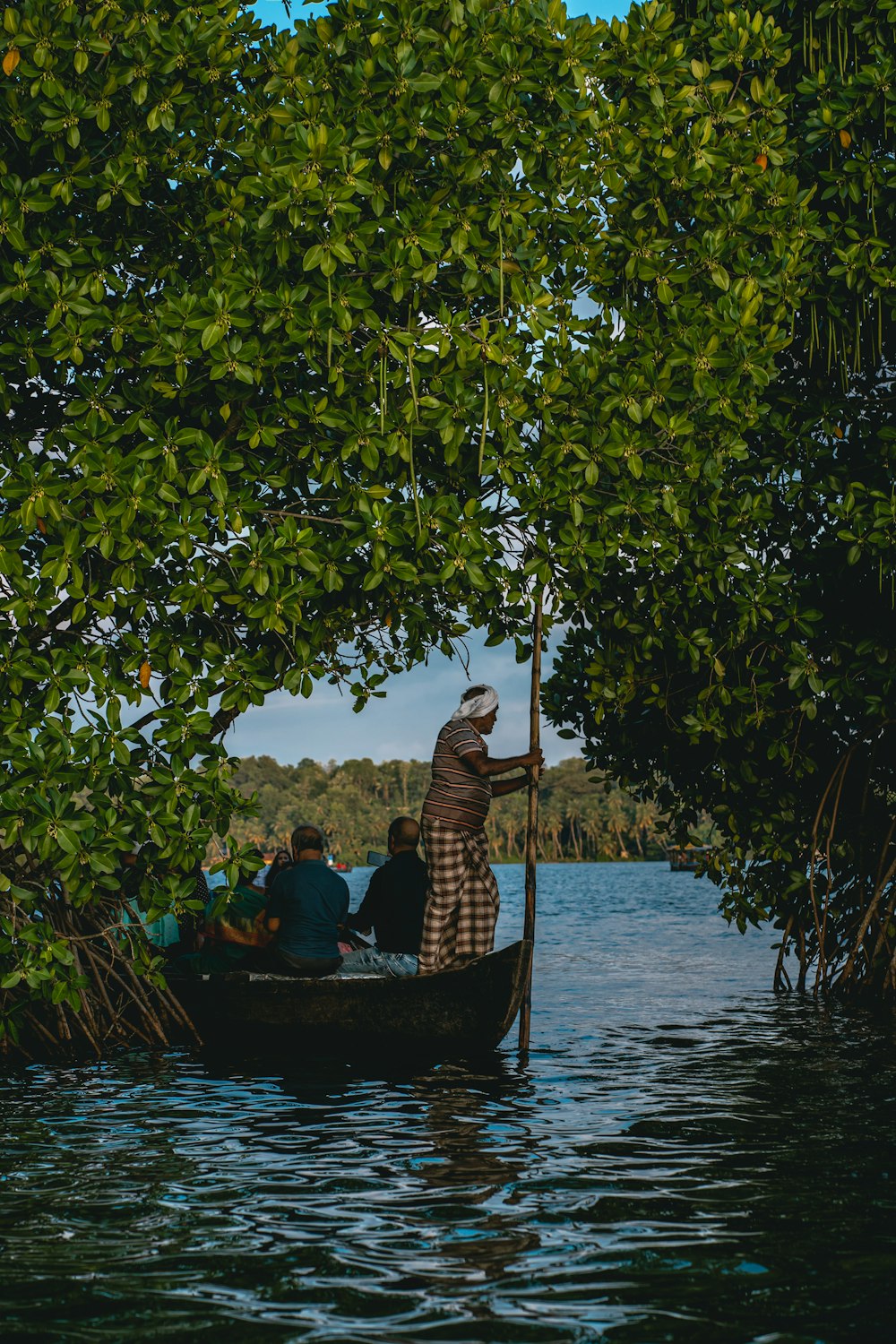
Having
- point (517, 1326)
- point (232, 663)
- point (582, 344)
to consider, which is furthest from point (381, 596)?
point (517, 1326)

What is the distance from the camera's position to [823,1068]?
1094 centimetres

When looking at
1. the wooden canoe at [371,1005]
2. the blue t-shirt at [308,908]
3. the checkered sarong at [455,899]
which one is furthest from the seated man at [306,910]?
the checkered sarong at [455,899]

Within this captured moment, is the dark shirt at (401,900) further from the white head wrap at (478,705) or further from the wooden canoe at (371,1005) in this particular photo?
the white head wrap at (478,705)

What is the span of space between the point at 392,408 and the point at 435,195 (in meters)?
1.47

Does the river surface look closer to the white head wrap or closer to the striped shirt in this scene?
the striped shirt

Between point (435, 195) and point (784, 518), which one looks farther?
point (784, 518)

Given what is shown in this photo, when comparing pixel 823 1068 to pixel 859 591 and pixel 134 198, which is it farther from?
pixel 134 198

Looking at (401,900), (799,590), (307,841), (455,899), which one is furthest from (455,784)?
(799,590)

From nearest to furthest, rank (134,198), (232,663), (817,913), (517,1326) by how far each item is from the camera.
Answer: (517,1326)
(134,198)
(232,663)
(817,913)

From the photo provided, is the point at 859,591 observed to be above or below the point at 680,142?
below

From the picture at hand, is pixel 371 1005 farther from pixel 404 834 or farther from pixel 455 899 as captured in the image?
pixel 404 834

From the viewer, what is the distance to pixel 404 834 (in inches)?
488

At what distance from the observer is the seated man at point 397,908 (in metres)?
12.4

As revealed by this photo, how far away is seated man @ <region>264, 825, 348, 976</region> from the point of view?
11930 millimetres
